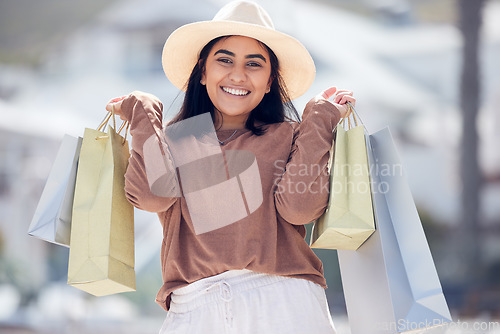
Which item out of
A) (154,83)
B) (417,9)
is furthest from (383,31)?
(154,83)

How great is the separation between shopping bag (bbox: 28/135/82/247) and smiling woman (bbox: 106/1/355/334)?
182 mm

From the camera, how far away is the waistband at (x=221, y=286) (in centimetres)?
175

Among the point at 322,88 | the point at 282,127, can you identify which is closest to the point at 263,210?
the point at 282,127

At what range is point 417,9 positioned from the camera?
1045cm

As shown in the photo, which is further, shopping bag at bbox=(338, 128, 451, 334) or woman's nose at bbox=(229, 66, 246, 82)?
woman's nose at bbox=(229, 66, 246, 82)

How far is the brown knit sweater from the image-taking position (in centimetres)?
174

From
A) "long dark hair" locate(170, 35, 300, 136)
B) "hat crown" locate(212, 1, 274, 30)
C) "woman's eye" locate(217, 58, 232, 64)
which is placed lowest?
"long dark hair" locate(170, 35, 300, 136)

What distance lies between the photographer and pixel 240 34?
1903 millimetres

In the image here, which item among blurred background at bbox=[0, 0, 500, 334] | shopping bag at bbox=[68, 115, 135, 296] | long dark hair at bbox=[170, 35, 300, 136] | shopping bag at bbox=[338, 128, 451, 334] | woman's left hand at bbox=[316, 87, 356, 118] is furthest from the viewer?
blurred background at bbox=[0, 0, 500, 334]

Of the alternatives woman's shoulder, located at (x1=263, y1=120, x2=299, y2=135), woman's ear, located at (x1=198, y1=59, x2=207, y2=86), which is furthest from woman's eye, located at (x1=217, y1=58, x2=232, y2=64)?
woman's shoulder, located at (x1=263, y1=120, x2=299, y2=135)

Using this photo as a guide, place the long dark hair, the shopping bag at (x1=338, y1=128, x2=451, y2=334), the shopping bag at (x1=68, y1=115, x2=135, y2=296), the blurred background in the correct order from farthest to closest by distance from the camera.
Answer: the blurred background, the long dark hair, the shopping bag at (x1=68, y1=115, x2=135, y2=296), the shopping bag at (x1=338, y1=128, x2=451, y2=334)

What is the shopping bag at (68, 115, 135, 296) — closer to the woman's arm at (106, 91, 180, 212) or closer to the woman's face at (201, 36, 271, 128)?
the woman's arm at (106, 91, 180, 212)

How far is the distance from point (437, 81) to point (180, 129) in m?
8.90

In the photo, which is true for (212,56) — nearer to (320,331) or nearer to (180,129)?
(180,129)
